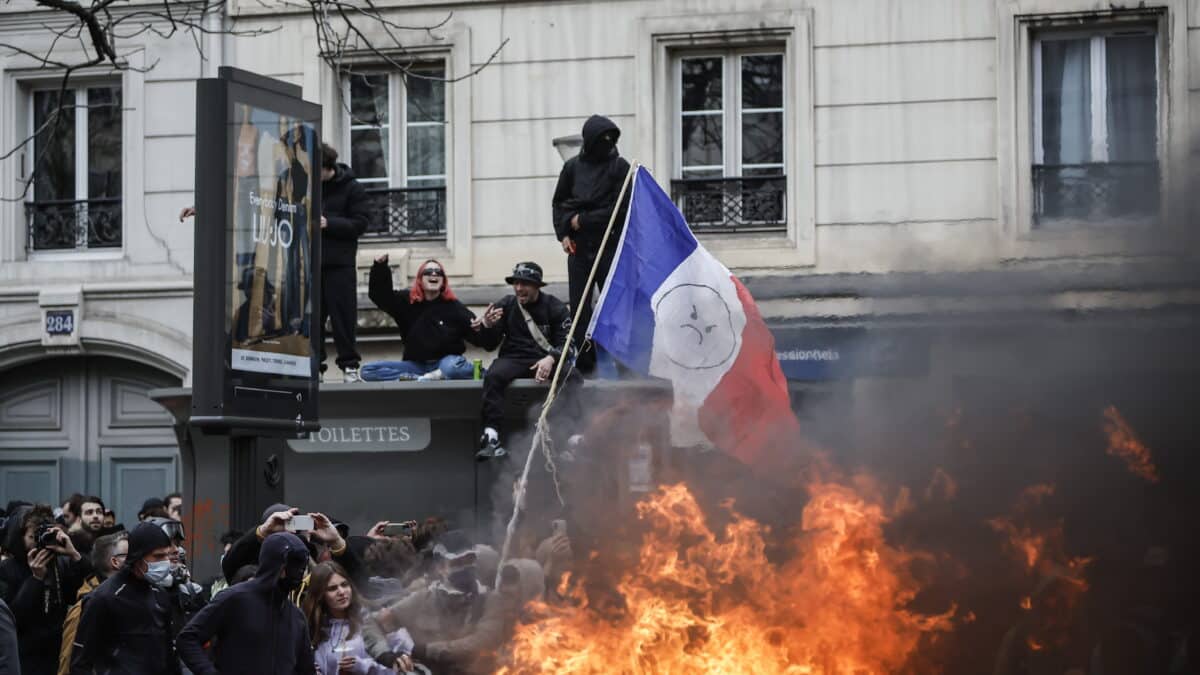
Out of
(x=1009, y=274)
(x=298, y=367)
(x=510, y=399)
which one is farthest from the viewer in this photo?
(x=510, y=399)

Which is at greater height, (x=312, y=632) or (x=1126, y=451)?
(x=1126, y=451)

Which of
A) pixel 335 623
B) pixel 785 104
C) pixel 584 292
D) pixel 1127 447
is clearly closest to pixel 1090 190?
pixel 785 104

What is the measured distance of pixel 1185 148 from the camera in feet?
32.3

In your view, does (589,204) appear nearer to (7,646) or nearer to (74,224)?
(7,646)

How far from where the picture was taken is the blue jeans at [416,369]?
12.5 meters

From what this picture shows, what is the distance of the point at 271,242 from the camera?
9.33 meters

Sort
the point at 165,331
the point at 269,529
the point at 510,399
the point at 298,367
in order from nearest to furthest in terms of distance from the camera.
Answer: the point at 269,529 < the point at 298,367 < the point at 510,399 < the point at 165,331

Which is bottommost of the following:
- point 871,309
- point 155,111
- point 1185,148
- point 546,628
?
point 546,628

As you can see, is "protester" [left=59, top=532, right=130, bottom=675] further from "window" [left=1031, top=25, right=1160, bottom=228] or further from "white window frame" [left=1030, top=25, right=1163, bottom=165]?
"white window frame" [left=1030, top=25, right=1163, bottom=165]

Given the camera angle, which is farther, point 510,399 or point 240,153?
point 510,399

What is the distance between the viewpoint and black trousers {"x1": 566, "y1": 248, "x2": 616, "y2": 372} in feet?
38.5

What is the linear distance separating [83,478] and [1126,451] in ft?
35.8

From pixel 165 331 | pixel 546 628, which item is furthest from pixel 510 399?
pixel 165 331

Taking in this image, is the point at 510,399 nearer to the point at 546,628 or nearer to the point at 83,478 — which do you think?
the point at 546,628
